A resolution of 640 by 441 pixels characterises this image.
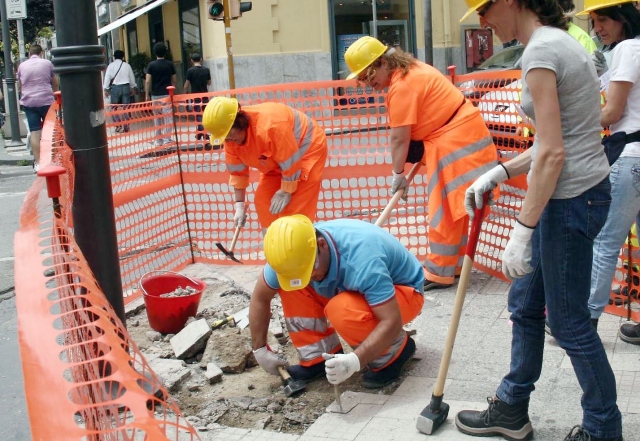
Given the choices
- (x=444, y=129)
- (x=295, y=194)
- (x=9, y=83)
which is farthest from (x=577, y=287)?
(x=9, y=83)

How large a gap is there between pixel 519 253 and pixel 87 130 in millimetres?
2064

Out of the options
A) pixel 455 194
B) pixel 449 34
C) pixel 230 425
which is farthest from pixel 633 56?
pixel 449 34

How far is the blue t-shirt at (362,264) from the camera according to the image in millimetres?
3631

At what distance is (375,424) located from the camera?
3.50 metres

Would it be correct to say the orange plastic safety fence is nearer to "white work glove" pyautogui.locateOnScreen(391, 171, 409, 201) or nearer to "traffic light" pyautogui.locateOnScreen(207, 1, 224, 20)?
"white work glove" pyautogui.locateOnScreen(391, 171, 409, 201)

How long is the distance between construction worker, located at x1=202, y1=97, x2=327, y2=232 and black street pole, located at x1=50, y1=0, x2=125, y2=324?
1.15 m

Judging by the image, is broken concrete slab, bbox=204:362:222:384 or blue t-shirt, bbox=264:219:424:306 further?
broken concrete slab, bbox=204:362:222:384

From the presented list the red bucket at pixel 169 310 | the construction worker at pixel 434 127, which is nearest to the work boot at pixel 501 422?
the construction worker at pixel 434 127

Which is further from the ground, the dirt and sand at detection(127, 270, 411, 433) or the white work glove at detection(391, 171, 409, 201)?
the white work glove at detection(391, 171, 409, 201)

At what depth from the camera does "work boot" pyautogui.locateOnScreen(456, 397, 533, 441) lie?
3211mm

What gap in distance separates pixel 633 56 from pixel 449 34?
17754mm

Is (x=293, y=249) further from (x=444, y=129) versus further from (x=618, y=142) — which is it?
(x=444, y=129)

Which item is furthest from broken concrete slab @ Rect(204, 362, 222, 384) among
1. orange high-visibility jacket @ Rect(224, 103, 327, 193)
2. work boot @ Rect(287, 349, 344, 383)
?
orange high-visibility jacket @ Rect(224, 103, 327, 193)

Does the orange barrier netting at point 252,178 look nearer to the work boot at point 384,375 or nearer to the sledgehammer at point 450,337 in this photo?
the work boot at point 384,375
